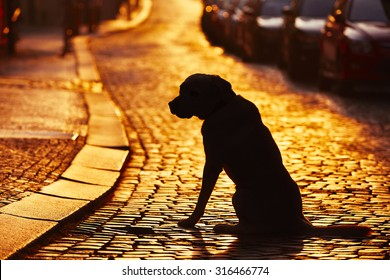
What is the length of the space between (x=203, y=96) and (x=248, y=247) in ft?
3.12

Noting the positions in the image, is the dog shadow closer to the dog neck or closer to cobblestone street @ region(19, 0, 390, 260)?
cobblestone street @ region(19, 0, 390, 260)

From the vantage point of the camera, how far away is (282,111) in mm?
16703

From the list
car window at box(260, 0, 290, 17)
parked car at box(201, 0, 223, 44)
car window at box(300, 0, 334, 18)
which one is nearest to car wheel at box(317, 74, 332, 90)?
car window at box(300, 0, 334, 18)

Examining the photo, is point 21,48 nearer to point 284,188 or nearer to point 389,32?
point 389,32

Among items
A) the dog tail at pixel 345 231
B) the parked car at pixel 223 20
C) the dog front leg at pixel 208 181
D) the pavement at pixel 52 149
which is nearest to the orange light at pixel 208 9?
the parked car at pixel 223 20

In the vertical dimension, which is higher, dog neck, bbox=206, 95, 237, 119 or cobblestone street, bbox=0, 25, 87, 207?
dog neck, bbox=206, 95, 237, 119

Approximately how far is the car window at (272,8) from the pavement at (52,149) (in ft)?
21.4

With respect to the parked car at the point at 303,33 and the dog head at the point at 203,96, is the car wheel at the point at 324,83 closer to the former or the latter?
the parked car at the point at 303,33

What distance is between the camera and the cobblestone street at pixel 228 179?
731cm

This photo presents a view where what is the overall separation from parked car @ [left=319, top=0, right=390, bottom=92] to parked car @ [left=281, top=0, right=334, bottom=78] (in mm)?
1743

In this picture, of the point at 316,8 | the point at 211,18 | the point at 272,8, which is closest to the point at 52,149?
the point at 316,8

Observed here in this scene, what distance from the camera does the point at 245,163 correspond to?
7629 mm

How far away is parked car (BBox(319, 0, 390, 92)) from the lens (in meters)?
18.7

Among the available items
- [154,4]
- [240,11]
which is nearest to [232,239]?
[240,11]
